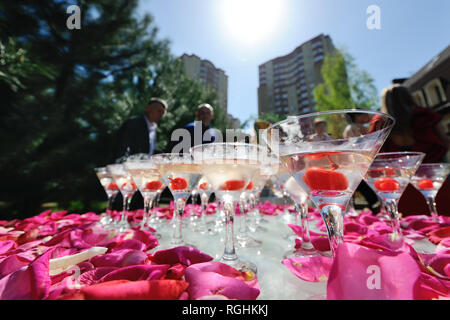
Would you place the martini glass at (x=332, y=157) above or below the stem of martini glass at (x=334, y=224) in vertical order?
above

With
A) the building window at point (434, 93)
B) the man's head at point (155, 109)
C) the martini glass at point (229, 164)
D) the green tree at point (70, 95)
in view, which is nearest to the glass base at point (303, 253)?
the martini glass at point (229, 164)

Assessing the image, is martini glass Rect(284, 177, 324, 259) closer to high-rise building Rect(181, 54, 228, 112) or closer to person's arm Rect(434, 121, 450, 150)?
person's arm Rect(434, 121, 450, 150)

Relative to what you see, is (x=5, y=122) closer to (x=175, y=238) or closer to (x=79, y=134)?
(x=79, y=134)

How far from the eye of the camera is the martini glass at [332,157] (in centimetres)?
81

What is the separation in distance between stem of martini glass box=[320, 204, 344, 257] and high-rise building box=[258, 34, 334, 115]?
3666 cm

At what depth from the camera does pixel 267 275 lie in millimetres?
702

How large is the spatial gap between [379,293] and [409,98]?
12.5ft

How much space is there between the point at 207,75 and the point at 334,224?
1674 cm

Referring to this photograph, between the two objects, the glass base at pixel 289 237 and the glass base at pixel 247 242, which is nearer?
the glass base at pixel 247 242

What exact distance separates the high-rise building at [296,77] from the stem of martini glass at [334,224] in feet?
120

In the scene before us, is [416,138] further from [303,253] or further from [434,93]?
[434,93]

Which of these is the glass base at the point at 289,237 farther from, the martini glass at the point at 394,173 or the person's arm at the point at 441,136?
the person's arm at the point at 441,136

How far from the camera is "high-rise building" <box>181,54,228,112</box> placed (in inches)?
535

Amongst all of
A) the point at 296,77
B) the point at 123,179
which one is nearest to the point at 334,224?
the point at 123,179
